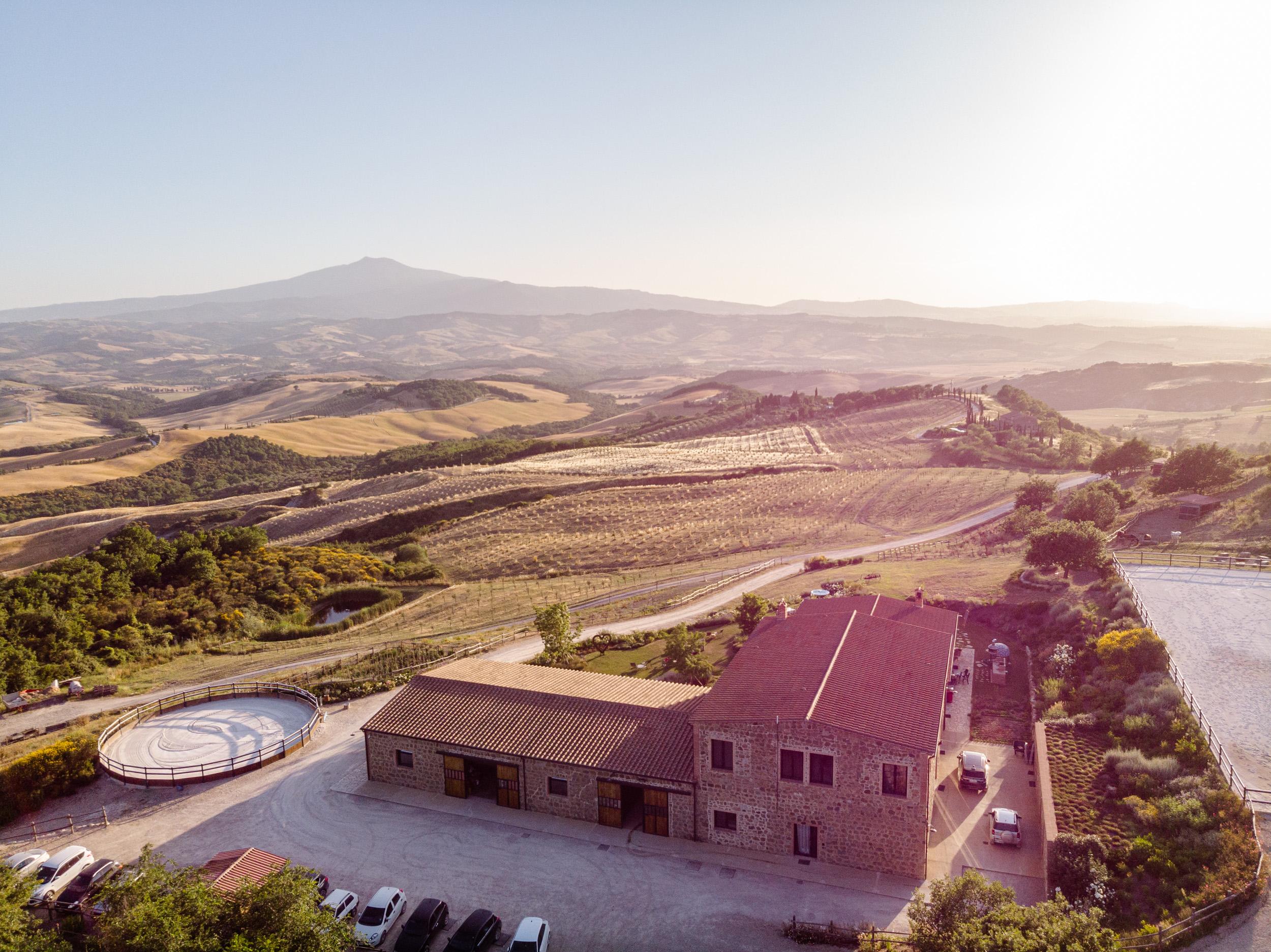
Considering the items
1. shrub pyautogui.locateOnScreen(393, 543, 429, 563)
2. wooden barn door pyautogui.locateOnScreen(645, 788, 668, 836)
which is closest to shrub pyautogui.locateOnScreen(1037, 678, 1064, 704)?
wooden barn door pyautogui.locateOnScreen(645, 788, 668, 836)

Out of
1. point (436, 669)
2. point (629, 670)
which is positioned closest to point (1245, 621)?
point (629, 670)

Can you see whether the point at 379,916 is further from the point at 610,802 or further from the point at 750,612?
the point at 750,612

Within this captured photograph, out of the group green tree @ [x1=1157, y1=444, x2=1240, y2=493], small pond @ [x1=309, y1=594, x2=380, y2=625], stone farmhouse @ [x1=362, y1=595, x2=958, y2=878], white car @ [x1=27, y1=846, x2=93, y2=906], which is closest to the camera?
white car @ [x1=27, y1=846, x2=93, y2=906]

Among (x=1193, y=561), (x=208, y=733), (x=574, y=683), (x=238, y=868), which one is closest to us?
(x=238, y=868)

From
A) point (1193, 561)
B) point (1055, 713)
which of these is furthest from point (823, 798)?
point (1193, 561)

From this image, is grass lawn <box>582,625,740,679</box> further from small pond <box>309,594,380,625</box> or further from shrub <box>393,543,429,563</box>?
shrub <box>393,543,429,563</box>

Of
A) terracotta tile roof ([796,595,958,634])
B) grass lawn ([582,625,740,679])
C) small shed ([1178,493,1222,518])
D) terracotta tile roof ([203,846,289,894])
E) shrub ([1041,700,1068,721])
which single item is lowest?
grass lawn ([582,625,740,679])
